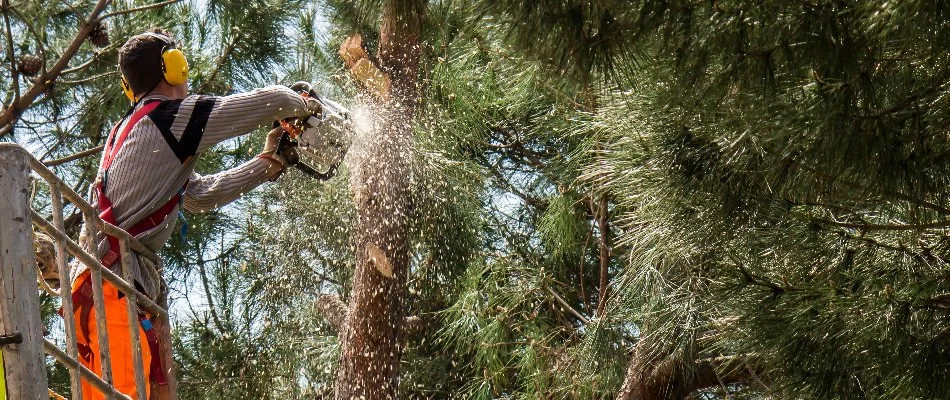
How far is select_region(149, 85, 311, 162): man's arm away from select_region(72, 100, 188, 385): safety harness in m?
0.07

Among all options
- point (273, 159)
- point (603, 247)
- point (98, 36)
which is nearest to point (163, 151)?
point (273, 159)

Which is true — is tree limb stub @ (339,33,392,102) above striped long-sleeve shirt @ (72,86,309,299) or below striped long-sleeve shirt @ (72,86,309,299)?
above

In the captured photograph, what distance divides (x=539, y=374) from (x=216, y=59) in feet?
8.69

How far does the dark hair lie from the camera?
400cm

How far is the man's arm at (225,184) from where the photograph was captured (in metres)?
4.13

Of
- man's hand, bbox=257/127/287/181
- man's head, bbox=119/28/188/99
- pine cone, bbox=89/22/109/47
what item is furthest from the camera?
pine cone, bbox=89/22/109/47

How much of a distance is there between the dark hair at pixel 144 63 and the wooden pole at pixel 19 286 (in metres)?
1.13

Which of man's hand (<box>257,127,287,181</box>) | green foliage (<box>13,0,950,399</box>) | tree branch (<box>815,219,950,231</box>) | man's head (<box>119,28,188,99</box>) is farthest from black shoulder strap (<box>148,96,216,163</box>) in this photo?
tree branch (<box>815,219,950,231</box>)

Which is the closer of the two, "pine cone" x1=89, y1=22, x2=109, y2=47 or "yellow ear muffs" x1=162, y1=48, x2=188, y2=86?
"yellow ear muffs" x1=162, y1=48, x2=188, y2=86

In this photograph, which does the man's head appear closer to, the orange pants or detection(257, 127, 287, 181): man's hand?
detection(257, 127, 287, 181): man's hand

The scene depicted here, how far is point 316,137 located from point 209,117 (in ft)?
2.21

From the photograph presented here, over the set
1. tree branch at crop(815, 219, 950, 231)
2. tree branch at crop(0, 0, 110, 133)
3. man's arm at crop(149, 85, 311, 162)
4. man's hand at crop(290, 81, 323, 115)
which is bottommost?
tree branch at crop(815, 219, 950, 231)

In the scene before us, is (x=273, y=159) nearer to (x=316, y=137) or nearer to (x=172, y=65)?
(x=316, y=137)

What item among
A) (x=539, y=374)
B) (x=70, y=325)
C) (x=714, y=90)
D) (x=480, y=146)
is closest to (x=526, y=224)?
(x=480, y=146)
